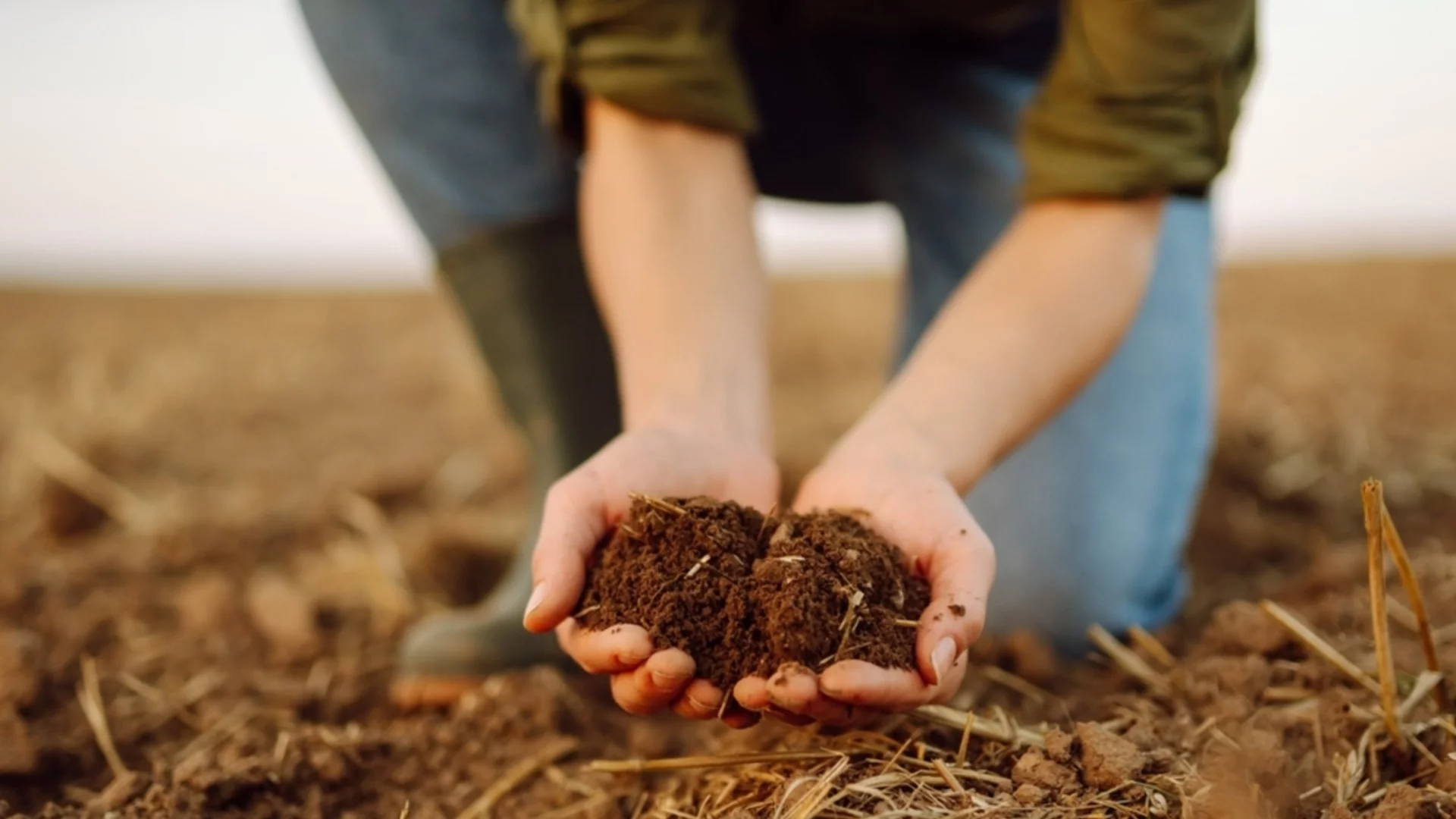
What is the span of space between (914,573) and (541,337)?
925 millimetres

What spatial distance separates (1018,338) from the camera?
134 centimetres

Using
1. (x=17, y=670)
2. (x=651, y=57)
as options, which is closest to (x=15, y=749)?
(x=17, y=670)

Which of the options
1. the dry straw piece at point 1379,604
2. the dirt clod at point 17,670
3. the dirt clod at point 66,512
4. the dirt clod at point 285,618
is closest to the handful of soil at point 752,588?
the dry straw piece at point 1379,604

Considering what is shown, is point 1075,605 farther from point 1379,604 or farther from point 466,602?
point 466,602

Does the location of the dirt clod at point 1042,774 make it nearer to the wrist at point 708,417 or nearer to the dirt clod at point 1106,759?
the dirt clod at point 1106,759

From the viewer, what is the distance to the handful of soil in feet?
3.23

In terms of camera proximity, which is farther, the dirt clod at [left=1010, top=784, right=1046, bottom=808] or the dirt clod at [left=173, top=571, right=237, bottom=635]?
the dirt clod at [left=173, top=571, right=237, bottom=635]

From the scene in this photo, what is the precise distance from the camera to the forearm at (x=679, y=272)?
1.35 m

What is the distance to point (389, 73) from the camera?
1811mm

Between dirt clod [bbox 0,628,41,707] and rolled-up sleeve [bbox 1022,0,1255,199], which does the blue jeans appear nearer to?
rolled-up sleeve [bbox 1022,0,1255,199]

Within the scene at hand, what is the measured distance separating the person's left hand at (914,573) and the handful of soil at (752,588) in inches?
0.9

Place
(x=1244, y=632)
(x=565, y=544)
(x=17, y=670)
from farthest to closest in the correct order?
(x=17, y=670) → (x=1244, y=632) → (x=565, y=544)

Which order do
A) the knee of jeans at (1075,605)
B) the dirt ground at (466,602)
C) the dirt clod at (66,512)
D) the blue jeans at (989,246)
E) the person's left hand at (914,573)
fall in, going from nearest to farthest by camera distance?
1. the person's left hand at (914,573)
2. the dirt ground at (466,602)
3. the knee of jeans at (1075,605)
4. the blue jeans at (989,246)
5. the dirt clod at (66,512)

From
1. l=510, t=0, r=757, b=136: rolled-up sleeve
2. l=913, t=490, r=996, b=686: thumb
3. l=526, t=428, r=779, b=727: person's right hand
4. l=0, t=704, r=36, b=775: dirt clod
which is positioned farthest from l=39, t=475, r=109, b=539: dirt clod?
l=913, t=490, r=996, b=686: thumb
